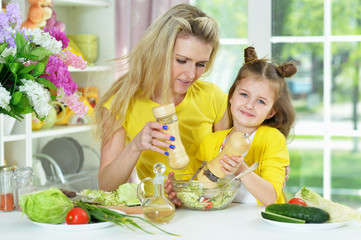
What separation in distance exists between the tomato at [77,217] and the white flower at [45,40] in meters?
0.47

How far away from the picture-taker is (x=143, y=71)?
6.85ft

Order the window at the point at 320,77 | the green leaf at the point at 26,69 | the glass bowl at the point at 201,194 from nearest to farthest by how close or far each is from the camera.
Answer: the green leaf at the point at 26,69
the glass bowl at the point at 201,194
the window at the point at 320,77

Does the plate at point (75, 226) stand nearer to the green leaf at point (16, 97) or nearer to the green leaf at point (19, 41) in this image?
the green leaf at point (16, 97)

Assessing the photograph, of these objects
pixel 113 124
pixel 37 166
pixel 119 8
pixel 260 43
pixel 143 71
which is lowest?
pixel 37 166

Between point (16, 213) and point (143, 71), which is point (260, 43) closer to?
point (143, 71)

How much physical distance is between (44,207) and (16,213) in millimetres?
229

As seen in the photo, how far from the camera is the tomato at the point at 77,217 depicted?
141cm

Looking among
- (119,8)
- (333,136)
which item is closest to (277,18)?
(333,136)

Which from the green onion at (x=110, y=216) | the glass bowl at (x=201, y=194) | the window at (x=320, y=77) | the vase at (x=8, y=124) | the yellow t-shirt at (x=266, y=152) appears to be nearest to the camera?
the green onion at (x=110, y=216)

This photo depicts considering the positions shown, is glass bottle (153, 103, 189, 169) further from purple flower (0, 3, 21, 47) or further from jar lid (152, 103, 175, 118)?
purple flower (0, 3, 21, 47)

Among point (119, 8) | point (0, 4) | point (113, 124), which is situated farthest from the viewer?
point (119, 8)

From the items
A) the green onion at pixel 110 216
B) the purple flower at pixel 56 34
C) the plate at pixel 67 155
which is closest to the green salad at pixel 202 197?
the green onion at pixel 110 216

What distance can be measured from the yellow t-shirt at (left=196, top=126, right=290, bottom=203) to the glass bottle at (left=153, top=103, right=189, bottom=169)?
338 millimetres

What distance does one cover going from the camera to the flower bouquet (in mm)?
1467
